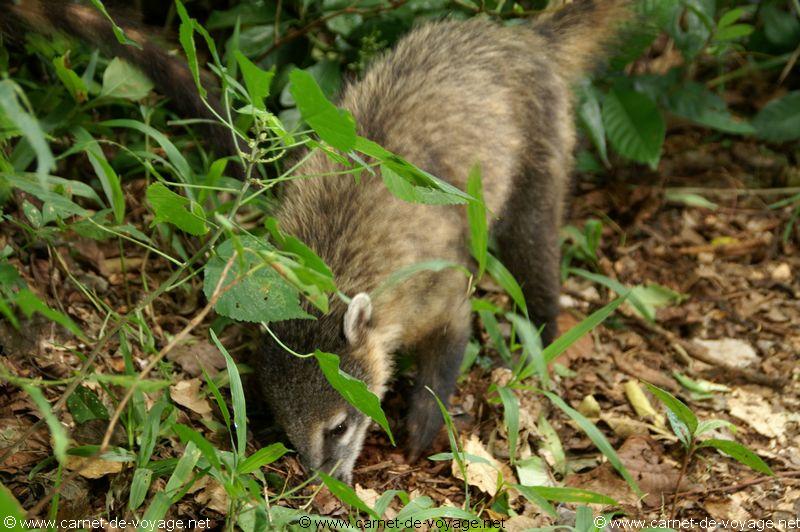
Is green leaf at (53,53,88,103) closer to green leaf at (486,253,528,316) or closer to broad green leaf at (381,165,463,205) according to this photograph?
broad green leaf at (381,165,463,205)

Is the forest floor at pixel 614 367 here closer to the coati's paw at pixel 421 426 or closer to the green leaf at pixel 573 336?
the coati's paw at pixel 421 426

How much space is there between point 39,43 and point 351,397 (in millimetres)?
2521

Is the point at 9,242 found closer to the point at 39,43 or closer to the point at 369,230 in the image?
the point at 39,43

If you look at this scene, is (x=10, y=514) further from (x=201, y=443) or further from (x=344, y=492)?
(x=344, y=492)

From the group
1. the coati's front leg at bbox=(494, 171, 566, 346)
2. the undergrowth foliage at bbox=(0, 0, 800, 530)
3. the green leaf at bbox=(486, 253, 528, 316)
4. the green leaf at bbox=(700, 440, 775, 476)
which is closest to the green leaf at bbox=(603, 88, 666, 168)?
the undergrowth foliage at bbox=(0, 0, 800, 530)

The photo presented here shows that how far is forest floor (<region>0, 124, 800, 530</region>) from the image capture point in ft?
11.8

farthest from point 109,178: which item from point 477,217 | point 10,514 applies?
point 10,514

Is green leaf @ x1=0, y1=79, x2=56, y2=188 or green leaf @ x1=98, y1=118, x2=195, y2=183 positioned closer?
green leaf @ x1=0, y1=79, x2=56, y2=188

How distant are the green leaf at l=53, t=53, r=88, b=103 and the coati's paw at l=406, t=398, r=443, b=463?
7.61ft

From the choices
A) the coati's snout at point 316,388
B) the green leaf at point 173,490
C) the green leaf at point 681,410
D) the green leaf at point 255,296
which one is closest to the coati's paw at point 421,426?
the coati's snout at point 316,388

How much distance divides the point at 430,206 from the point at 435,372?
87 centimetres

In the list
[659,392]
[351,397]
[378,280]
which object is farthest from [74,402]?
[659,392]

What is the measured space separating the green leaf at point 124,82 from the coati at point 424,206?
68mm

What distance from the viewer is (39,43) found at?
4.06 metres
